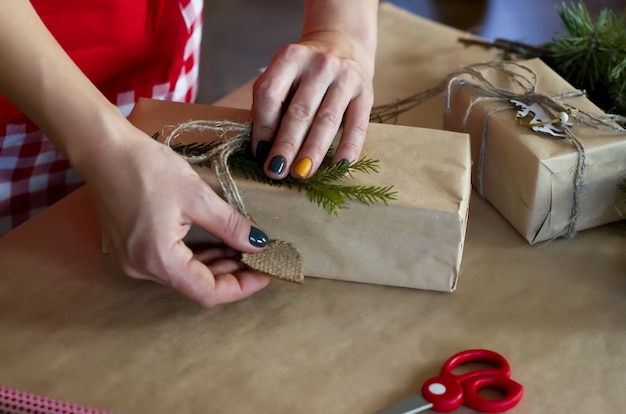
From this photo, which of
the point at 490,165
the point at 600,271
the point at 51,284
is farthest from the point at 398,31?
the point at 51,284

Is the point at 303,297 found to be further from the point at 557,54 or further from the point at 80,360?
the point at 557,54

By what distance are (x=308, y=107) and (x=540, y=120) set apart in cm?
23

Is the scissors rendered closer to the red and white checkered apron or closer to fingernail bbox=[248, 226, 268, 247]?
fingernail bbox=[248, 226, 268, 247]

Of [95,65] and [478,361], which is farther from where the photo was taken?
[95,65]

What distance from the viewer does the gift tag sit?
0.75 m

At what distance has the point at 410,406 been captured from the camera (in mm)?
602

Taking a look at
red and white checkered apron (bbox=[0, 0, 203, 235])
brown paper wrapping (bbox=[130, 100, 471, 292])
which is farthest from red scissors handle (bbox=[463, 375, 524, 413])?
red and white checkered apron (bbox=[0, 0, 203, 235])

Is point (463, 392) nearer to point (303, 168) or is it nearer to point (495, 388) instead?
point (495, 388)

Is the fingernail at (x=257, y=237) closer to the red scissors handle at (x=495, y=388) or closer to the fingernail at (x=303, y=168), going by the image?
the fingernail at (x=303, y=168)

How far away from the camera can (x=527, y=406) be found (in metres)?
0.61

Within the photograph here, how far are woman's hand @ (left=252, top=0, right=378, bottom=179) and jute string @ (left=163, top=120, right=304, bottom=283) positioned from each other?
19 millimetres

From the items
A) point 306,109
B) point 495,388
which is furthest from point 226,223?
point 495,388

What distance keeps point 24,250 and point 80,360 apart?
16 cm

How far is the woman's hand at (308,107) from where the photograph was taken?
0.69 meters
